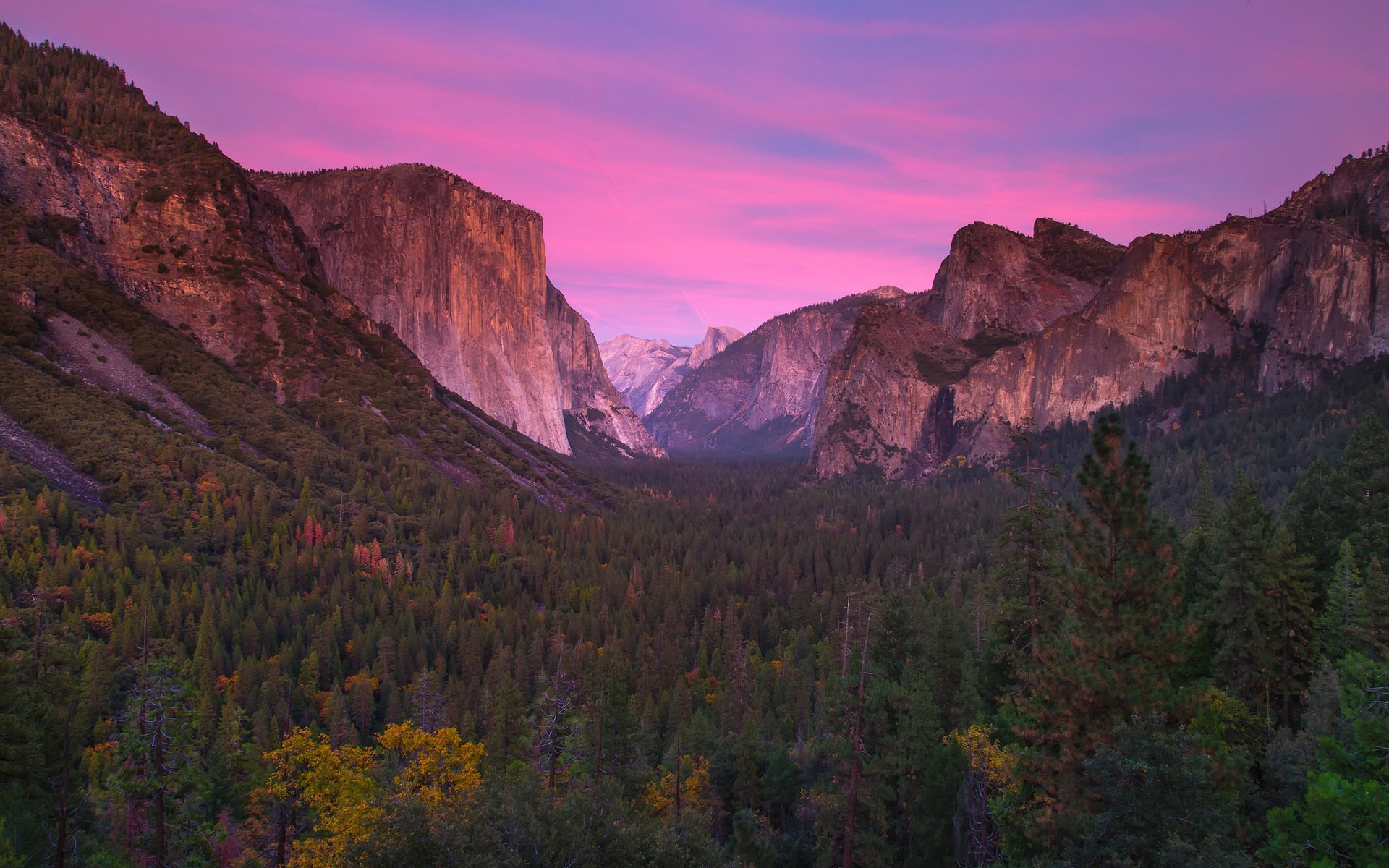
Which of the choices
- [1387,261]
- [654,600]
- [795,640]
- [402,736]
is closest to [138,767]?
[402,736]

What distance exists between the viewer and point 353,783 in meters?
25.1

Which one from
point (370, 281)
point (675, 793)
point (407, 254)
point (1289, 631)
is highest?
point (407, 254)

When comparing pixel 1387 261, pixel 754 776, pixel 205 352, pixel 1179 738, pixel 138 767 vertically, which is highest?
pixel 1387 261

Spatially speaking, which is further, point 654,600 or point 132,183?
point 132,183

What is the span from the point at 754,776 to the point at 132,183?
135 m

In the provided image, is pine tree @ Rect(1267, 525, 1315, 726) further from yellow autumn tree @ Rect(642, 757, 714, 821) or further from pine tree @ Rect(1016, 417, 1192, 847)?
yellow autumn tree @ Rect(642, 757, 714, 821)

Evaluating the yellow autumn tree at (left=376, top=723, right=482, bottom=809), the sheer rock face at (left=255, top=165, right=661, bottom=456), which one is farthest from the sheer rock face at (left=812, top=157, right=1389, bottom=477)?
the sheer rock face at (left=255, top=165, right=661, bottom=456)

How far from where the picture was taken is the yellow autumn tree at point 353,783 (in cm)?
2188

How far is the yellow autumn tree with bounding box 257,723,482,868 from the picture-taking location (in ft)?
71.8

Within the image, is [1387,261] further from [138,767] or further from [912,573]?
[138,767]

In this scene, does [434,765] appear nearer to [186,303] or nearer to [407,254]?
[186,303]

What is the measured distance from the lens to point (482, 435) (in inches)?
5753

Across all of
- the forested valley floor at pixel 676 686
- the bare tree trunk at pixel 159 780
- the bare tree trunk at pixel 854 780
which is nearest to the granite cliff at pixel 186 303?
the forested valley floor at pixel 676 686

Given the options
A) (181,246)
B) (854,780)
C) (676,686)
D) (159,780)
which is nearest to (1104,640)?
(854,780)
